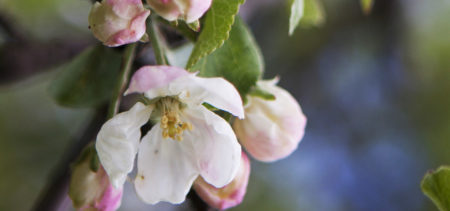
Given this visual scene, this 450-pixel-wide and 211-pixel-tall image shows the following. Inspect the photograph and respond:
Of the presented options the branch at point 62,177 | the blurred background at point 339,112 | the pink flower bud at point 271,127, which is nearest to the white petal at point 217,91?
the pink flower bud at point 271,127

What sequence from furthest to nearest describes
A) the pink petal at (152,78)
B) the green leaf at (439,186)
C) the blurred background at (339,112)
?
1. the blurred background at (339,112)
2. the green leaf at (439,186)
3. the pink petal at (152,78)

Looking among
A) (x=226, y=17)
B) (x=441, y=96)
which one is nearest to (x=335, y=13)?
(x=441, y=96)

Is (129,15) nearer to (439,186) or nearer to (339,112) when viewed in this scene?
(439,186)

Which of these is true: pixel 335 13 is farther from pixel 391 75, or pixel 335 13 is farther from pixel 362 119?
pixel 362 119

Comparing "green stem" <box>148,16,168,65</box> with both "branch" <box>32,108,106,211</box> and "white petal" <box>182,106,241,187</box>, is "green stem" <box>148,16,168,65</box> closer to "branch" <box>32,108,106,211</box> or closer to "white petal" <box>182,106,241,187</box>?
"white petal" <box>182,106,241,187</box>

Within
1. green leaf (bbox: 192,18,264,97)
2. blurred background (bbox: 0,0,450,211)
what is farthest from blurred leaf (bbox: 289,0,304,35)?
blurred background (bbox: 0,0,450,211)

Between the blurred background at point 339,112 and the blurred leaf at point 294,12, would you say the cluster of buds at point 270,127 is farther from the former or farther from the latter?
the blurred background at point 339,112

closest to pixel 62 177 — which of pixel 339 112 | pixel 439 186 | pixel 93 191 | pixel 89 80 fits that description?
pixel 89 80
